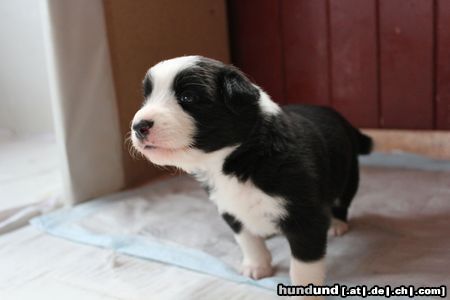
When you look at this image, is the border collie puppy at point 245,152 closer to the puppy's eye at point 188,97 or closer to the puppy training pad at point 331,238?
the puppy's eye at point 188,97

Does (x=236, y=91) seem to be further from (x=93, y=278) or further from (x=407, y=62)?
(x=407, y=62)

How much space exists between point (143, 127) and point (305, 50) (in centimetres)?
166

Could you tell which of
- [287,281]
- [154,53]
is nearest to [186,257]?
[287,281]

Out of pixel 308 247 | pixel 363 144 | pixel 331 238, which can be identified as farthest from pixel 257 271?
pixel 363 144

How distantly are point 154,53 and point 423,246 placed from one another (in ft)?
4.66

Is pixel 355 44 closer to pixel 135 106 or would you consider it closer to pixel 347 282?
pixel 135 106

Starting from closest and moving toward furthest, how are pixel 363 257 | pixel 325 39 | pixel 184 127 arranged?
pixel 184 127 → pixel 363 257 → pixel 325 39

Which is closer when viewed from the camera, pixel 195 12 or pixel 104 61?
pixel 104 61

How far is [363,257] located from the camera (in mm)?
1504

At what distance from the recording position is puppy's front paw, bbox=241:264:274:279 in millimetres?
1424

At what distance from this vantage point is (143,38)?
235 centimetres

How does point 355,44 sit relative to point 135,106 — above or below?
above

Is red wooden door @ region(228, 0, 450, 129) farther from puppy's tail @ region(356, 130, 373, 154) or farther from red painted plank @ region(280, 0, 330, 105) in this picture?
puppy's tail @ region(356, 130, 373, 154)

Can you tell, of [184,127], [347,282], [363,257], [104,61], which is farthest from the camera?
[104,61]
